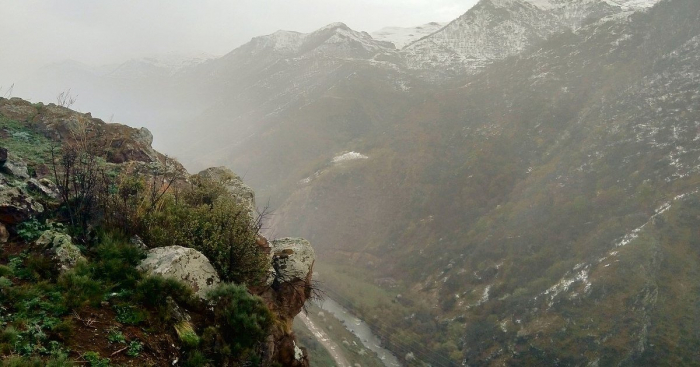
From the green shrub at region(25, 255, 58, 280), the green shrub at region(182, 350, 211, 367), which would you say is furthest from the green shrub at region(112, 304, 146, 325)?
the green shrub at region(25, 255, 58, 280)

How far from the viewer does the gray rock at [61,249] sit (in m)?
7.47

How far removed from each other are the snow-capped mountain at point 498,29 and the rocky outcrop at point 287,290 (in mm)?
117734

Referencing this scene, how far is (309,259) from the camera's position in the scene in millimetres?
12508

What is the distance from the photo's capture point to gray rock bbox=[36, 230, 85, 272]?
7.47 m

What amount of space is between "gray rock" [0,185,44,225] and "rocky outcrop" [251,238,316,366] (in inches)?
211

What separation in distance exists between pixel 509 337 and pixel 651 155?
1258 inches

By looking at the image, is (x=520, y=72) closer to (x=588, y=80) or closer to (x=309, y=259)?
(x=588, y=80)

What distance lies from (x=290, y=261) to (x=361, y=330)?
35484 mm

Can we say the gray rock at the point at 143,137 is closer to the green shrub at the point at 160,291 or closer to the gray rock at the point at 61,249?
the gray rock at the point at 61,249

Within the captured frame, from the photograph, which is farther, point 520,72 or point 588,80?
point 520,72

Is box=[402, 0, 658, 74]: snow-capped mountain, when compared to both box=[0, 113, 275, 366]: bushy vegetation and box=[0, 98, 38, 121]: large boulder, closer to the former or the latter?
box=[0, 98, 38, 121]: large boulder

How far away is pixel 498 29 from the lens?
126375 millimetres

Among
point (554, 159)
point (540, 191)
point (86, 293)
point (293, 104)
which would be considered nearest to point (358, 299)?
point (540, 191)

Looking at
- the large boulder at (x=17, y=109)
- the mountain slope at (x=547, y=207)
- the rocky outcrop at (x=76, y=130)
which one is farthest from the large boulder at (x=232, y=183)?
the mountain slope at (x=547, y=207)
